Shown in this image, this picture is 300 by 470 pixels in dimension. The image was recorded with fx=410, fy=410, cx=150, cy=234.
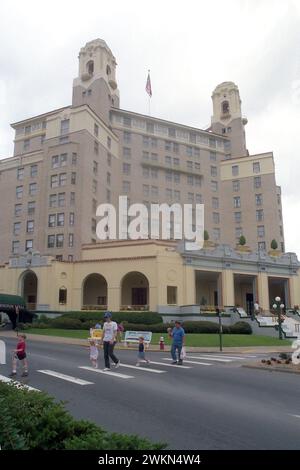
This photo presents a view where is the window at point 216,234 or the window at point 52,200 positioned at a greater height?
the window at point 52,200

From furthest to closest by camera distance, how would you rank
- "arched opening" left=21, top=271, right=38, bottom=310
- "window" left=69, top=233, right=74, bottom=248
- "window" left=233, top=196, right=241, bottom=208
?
"window" left=233, top=196, right=241, bottom=208 → "window" left=69, top=233, right=74, bottom=248 → "arched opening" left=21, top=271, right=38, bottom=310

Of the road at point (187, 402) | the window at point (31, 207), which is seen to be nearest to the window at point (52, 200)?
the window at point (31, 207)

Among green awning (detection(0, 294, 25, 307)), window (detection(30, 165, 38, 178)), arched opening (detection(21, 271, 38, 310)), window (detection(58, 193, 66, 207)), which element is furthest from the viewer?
window (detection(30, 165, 38, 178))

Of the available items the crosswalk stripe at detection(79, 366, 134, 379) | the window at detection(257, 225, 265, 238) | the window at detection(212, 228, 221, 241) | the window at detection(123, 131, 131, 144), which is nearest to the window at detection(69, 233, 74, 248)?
the window at detection(123, 131, 131, 144)

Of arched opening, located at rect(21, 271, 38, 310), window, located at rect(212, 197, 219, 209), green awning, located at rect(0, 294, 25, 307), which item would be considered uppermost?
window, located at rect(212, 197, 219, 209)

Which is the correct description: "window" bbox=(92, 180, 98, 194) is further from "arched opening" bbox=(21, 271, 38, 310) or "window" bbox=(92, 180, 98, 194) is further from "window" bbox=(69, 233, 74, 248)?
"arched opening" bbox=(21, 271, 38, 310)

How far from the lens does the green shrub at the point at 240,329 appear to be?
119 ft

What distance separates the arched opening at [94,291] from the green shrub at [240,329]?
1577 cm

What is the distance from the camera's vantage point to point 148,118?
67125 millimetres

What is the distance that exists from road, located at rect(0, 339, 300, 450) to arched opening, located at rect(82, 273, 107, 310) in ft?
101

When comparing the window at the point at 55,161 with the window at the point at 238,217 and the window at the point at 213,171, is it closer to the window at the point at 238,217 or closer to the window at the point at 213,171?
the window at the point at 213,171

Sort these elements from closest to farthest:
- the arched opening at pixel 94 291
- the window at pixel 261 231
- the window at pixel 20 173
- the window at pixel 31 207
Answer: the arched opening at pixel 94 291, the window at pixel 31 207, the window at pixel 20 173, the window at pixel 261 231

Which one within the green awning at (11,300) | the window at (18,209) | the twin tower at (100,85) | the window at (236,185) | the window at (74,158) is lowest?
the green awning at (11,300)

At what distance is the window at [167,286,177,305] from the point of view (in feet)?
133
